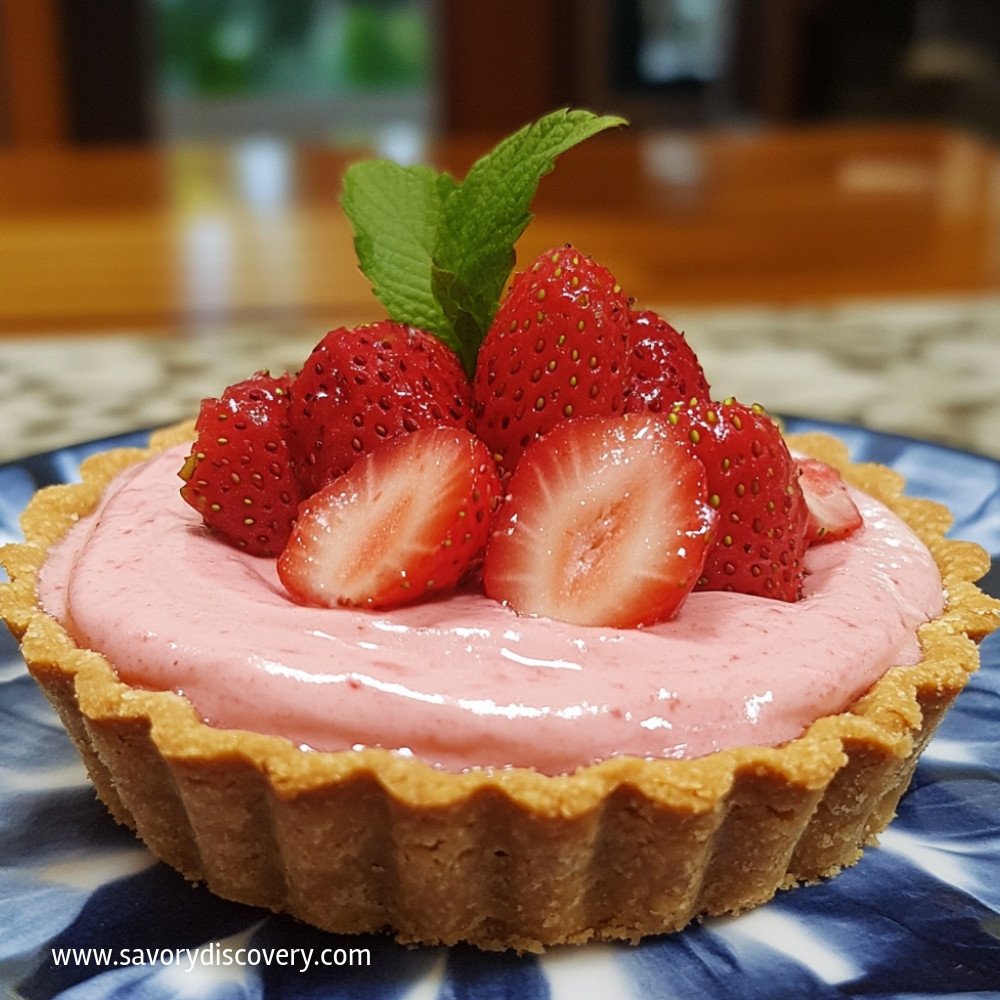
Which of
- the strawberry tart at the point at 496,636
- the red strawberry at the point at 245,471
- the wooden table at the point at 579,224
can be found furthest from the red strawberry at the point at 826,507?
the wooden table at the point at 579,224

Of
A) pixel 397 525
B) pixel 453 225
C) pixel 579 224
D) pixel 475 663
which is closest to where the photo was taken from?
pixel 475 663

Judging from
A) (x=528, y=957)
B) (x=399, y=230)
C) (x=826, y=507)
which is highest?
(x=399, y=230)

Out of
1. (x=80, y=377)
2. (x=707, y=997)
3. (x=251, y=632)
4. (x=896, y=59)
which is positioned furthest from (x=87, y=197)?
(x=896, y=59)

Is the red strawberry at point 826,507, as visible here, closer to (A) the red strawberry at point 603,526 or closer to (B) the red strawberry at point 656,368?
(B) the red strawberry at point 656,368

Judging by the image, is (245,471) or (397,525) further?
(245,471)

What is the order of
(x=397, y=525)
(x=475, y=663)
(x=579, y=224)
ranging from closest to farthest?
(x=475, y=663), (x=397, y=525), (x=579, y=224)

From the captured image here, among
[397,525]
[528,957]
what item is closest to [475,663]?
[397,525]

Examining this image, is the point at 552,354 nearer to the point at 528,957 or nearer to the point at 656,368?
the point at 656,368
